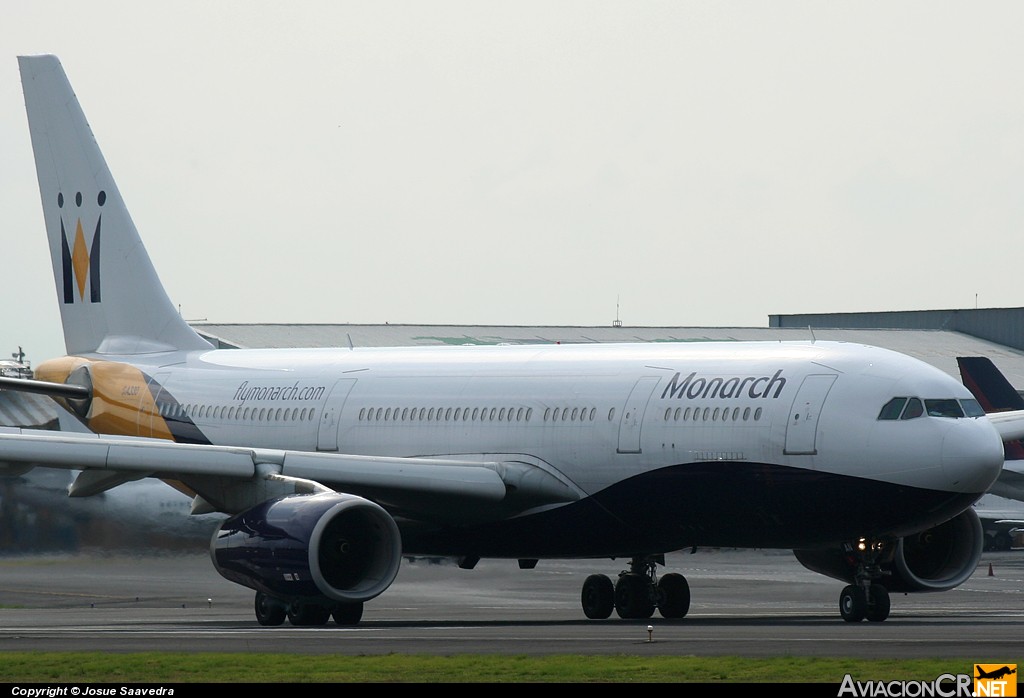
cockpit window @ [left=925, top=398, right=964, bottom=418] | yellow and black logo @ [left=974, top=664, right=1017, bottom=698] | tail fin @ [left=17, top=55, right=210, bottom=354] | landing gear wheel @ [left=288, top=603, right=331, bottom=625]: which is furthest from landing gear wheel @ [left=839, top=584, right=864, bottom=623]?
tail fin @ [left=17, top=55, right=210, bottom=354]

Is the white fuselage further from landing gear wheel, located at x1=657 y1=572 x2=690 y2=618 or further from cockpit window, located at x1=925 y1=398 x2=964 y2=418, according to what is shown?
landing gear wheel, located at x1=657 y1=572 x2=690 y2=618

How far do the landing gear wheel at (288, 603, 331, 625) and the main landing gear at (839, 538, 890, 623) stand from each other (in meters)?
7.36

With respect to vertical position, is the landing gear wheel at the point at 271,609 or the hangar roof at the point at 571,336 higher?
the hangar roof at the point at 571,336

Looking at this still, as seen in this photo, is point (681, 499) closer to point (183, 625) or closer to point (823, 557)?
point (823, 557)

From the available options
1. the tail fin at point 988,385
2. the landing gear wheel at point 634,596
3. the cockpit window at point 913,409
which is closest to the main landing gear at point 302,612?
the landing gear wheel at point 634,596

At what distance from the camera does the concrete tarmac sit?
20266 mm

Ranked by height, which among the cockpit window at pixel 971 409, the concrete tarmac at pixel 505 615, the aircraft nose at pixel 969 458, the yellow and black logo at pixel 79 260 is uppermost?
the yellow and black logo at pixel 79 260

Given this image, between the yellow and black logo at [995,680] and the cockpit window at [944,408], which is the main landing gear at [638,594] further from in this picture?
the yellow and black logo at [995,680]

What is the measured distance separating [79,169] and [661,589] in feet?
52.1

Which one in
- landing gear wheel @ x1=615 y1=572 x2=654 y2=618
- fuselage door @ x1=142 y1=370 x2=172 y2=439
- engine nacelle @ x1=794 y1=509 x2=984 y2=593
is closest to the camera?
engine nacelle @ x1=794 y1=509 x2=984 y2=593

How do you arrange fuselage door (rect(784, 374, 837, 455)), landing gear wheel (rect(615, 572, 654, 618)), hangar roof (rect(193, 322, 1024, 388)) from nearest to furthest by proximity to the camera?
fuselage door (rect(784, 374, 837, 455))
landing gear wheel (rect(615, 572, 654, 618))
hangar roof (rect(193, 322, 1024, 388))

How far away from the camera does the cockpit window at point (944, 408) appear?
2573cm

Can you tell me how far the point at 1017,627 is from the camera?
23672mm

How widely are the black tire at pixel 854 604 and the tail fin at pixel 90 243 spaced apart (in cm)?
1634
